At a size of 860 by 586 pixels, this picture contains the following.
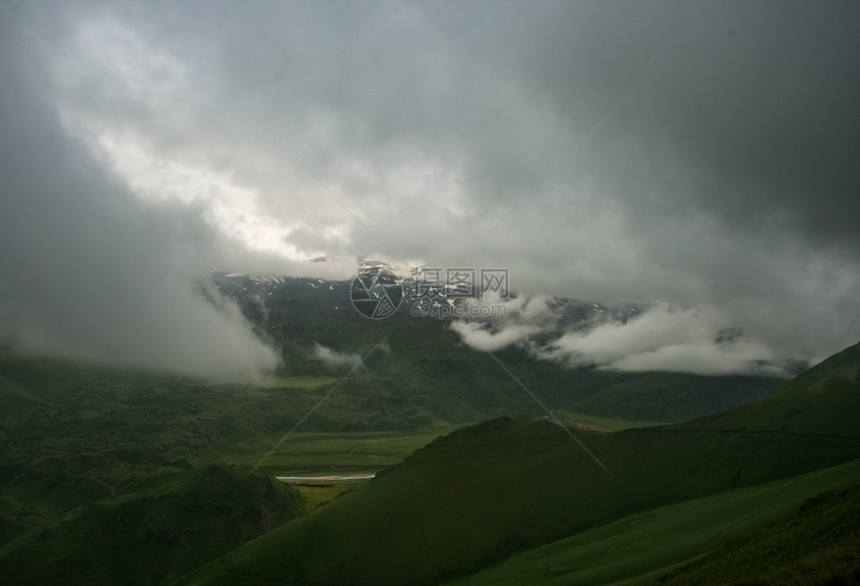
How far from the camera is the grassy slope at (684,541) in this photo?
5241 centimetres

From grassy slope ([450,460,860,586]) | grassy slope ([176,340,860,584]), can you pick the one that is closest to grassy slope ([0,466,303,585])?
grassy slope ([176,340,860,584])

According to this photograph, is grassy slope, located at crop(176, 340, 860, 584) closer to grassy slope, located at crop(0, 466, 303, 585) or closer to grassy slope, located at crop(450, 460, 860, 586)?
grassy slope, located at crop(450, 460, 860, 586)

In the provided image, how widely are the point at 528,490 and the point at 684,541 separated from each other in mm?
54252

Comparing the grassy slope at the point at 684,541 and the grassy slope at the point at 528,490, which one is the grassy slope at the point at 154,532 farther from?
the grassy slope at the point at 684,541

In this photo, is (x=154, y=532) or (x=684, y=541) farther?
(x=154, y=532)

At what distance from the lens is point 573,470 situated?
131000 mm

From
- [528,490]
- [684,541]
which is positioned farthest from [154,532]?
[684,541]

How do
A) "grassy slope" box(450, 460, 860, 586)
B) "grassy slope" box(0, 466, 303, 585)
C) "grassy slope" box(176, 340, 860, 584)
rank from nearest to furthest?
"grassy slope" box(450, 460, 860, 586)
"grassy slope" box(176, 340, 860, 584)
"grassy slope" box(0, 466, 303, 585)

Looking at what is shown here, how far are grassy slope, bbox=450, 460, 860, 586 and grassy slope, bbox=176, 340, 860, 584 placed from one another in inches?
302

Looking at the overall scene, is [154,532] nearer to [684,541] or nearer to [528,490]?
[528,490]

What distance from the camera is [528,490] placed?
128 metres

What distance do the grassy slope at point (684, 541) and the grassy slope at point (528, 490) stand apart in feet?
25.1

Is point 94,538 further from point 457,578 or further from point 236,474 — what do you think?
point 457,578

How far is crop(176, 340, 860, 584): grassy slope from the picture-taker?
112m
